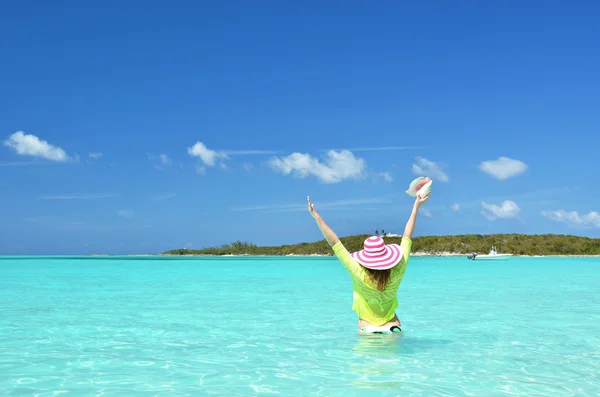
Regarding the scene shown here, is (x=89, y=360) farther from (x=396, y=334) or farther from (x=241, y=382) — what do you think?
(x=396, y=334)

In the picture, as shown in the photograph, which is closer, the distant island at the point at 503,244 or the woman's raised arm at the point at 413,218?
the woman's raised arm at the point at 413,218

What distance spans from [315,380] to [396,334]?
3842 millimetres

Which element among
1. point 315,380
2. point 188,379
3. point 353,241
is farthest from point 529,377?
point 353,241

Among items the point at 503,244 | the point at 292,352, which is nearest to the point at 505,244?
the point at 503,244

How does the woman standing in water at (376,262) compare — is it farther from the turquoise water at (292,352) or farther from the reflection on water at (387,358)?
the turquoise water at (292,352)

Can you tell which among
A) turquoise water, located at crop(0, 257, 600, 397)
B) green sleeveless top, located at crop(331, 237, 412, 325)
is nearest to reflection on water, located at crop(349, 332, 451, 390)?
turquoise water, located at crop(0, 257, 600, 397)

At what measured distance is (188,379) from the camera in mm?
7855

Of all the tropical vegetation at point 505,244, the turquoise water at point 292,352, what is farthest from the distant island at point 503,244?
the turquoise water at point 292,352

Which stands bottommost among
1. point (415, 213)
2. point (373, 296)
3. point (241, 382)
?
point (241, 382)

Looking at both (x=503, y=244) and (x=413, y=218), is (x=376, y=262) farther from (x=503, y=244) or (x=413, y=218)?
(x=503, y=244)

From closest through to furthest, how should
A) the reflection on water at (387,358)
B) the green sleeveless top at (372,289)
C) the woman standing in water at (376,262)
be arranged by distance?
the reflection on water at (387,358) → the woman standing in water at (376,262) → the green sleeveless top at (372,289)

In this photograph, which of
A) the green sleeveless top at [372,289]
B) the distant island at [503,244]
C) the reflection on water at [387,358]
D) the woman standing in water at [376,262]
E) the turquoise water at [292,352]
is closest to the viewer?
the turquoise water at [292,352]

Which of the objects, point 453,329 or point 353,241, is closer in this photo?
point 453,329

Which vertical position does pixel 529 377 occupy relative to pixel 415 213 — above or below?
below
